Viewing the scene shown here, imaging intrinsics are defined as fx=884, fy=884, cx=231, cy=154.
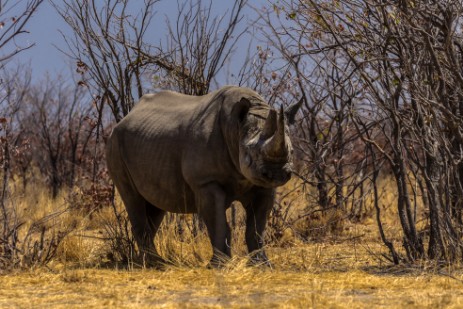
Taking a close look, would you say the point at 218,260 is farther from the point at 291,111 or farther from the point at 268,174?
the point at 291,111

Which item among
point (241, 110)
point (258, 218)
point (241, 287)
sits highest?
point (241, 110)

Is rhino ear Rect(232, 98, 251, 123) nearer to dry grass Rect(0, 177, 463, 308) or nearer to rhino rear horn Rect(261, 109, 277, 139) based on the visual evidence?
rhino rear horn Rect(261, 109, 277, 139)

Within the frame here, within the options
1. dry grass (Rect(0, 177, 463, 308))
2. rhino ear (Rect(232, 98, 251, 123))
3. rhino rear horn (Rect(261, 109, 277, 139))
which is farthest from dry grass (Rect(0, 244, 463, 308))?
rhino ear (Rect(232, 98, 251, 123))

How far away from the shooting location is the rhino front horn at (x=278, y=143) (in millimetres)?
6250

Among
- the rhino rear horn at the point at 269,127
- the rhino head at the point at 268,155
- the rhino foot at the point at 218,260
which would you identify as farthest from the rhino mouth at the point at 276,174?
the rhino foot at the point at 218,260

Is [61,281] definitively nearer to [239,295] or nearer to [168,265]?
[168,265]

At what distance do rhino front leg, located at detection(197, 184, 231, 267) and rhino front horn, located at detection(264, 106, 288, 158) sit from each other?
737 millimetres

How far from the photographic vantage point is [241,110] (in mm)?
6965

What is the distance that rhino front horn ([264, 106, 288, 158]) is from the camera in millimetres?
6250

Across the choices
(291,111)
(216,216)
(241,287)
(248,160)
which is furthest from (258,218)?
(241,287)

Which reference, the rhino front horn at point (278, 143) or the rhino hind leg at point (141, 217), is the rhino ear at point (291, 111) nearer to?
the rhino front horn at point (278, 143)

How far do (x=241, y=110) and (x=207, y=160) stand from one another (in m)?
0.50

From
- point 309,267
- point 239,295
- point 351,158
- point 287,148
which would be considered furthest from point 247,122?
point 351,158

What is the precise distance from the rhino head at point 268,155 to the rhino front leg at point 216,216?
39cm
